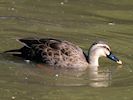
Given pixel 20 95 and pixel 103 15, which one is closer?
pixel 20 95

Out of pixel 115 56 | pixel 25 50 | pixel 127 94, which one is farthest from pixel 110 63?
pixel 127 94

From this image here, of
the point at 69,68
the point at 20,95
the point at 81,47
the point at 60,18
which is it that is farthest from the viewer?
the point at 60,18

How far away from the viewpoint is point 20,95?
1155 cm

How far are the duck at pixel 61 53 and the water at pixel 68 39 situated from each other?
20 cm

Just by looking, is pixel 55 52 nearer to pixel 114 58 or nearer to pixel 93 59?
pixel 93 59

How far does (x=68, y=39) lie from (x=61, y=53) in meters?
1.58

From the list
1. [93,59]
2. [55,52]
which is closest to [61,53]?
[55,52]

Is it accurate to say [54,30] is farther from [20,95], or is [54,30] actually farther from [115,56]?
[20,95]

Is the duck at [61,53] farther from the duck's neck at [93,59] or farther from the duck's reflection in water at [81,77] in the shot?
the duck's reflection in water at [81,77]

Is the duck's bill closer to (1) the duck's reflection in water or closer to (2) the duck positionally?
(2) the duck

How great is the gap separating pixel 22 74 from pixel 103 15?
5666 millimetres

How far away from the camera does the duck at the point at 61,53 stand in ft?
45.8

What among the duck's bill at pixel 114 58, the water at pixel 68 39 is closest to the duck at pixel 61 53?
the duck's bill at pixel 114 58

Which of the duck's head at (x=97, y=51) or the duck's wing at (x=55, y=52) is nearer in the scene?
the duck's wing at (x=55, y=52)
